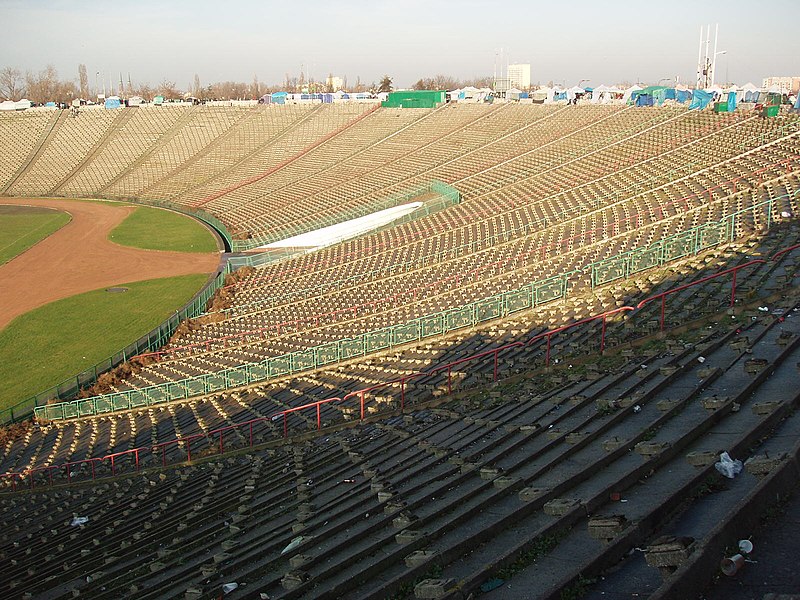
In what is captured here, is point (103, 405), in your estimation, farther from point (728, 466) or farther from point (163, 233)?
point (163, 233)

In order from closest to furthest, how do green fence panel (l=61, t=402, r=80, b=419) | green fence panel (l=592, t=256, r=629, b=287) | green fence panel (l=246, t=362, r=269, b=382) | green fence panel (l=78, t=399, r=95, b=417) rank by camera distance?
1. green fence panel (l=592, t=256, r=629, b=287)
2. green fence panel (l=246, t=362, r=269, b=382)
3. green fence panel (l=61, t=402, r=80, b=419)
4. green fence panel (l=78, t=399, r=95, b=417)

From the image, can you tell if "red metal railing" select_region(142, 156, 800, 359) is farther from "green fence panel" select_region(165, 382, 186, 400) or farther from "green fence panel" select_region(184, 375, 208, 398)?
"green fence panel" select_region(184, 375, 208, 398)

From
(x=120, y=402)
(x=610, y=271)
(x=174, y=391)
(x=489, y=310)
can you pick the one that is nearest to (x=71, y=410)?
(x=120, y=402)

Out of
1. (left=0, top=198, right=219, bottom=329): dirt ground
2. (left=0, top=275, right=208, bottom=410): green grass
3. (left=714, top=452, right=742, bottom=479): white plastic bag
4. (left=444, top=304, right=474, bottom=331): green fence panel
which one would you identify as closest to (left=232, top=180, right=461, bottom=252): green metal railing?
(left=0, top=198, right=219, bottom=329): dirt ground

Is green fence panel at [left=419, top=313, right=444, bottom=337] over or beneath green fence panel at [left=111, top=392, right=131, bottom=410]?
over

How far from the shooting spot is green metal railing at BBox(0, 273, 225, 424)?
84.1 feet

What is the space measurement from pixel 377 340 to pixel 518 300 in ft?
14.1

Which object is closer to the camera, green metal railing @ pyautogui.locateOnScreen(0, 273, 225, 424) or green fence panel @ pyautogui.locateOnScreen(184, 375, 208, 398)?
green fence panel @ pyautogui.locateOnScreen(184, 375, 208, 398)

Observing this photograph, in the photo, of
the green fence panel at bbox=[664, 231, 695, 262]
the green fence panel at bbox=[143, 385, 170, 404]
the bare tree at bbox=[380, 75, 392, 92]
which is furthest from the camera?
the bare tree at bbox=[380, 75, 392, 92]

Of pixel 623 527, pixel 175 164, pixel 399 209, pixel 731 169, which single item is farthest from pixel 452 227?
pixel 175 164

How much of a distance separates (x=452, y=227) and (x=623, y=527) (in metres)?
33.7

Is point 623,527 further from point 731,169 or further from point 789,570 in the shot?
point 731,169

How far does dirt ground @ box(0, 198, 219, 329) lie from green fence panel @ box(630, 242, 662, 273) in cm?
2820

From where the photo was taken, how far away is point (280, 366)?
946 inches
